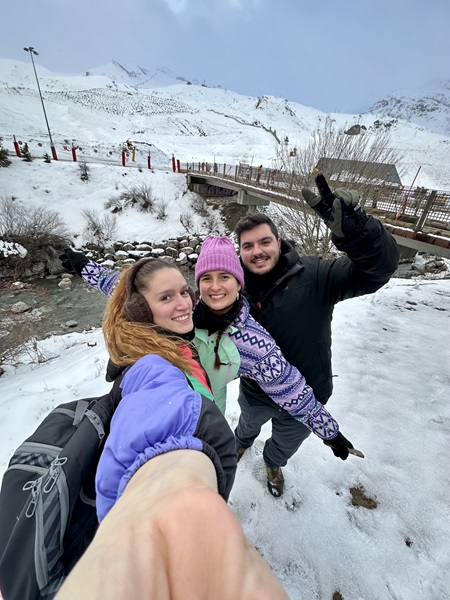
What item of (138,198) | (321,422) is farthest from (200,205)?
(321,422)

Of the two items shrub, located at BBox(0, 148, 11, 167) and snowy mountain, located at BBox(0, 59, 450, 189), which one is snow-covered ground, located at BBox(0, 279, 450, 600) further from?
snowy mountain, located at BBox(0, 59, 450, 189)

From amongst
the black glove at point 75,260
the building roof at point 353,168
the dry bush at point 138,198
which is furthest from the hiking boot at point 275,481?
the dry bush at point 138,198

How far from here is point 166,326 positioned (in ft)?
4.38

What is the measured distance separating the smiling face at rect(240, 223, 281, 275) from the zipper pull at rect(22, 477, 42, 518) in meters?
1.51

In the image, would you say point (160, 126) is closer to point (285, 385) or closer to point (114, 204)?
point (114, 204)

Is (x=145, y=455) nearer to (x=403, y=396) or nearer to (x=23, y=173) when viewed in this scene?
(x=403, y=396)

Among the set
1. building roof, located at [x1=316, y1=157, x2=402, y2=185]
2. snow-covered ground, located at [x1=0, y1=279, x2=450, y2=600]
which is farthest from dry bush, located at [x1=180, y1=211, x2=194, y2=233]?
snow-covered ground, located at [x1=0, y1=279, x2=450, y2=600]

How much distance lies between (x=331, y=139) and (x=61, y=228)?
47.1ft

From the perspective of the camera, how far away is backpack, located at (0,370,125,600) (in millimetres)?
777

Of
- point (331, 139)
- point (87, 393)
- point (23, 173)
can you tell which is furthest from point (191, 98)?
point (87, 393)

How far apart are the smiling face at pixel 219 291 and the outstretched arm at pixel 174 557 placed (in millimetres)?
1018

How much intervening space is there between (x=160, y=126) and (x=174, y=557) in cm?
5378

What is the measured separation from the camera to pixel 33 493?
87 centimetres

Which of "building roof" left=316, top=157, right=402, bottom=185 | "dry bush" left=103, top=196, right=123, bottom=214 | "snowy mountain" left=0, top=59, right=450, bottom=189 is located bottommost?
"dry bush" left=103, top=196, right=123, bottom=214
